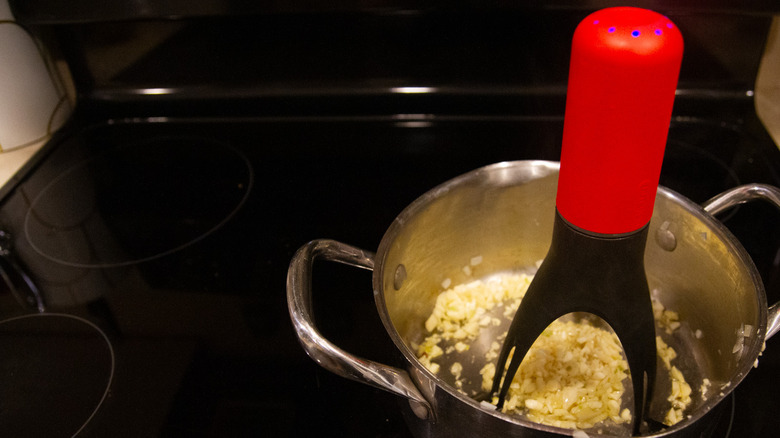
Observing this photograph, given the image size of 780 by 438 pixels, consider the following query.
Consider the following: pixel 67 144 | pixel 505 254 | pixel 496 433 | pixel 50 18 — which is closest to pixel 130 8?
pixel 50 18

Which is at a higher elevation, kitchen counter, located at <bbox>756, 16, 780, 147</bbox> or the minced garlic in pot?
kitchen counter, located at <bbox>756, 16, 780, 147</bbox>

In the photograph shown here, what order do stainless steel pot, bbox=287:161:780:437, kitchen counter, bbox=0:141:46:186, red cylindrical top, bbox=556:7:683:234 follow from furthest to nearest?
kitchen counter, bbox=0:141:46:186, stainless steel pot, bbox=287:161:780:437, red cylindrical top, bbox=556:7:683:234

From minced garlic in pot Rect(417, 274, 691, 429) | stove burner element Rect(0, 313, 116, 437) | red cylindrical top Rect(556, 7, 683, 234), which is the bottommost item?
stove burner element Rect(0, 313, 116, 437)

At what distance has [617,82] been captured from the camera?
12.0 inches

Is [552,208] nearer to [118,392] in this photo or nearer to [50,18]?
[118,392]

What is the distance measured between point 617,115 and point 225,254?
490 millimetres

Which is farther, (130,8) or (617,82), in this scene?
(130,8)

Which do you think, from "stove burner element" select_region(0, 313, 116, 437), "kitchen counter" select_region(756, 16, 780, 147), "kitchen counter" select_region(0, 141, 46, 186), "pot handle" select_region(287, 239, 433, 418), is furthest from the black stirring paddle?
"kitchen counter" select_region(0, 141, 46, 186)

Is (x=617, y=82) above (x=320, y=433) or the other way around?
above

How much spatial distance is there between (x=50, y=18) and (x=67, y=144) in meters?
0.20

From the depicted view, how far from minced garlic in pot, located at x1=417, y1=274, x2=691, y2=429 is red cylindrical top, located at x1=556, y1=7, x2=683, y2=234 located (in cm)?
21

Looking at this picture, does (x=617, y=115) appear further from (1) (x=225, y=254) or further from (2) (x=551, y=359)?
(1) (x=225, y=254)

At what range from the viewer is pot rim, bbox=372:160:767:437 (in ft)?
1.19

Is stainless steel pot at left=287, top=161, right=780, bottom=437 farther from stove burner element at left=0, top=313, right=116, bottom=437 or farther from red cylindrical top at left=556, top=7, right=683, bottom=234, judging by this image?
stove burner element at left=0, top=313, right=116, bottom=437
